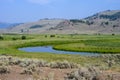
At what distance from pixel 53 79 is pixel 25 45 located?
73431 mm

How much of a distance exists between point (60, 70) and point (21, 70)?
3388mm

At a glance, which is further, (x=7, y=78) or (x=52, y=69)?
(x=52, y=69)

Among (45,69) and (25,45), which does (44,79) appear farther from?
(25,45)

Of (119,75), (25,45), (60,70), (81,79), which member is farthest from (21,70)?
(25,45)

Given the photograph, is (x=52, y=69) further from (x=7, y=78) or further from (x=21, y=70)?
(x=7, y=78)

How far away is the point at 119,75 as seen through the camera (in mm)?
25125

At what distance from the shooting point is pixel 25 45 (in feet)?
319

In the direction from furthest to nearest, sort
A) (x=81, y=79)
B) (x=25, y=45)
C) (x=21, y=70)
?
(x=25, y=45), (x=21, y=70), (x=81, y=79)

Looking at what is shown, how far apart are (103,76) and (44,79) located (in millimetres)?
4685

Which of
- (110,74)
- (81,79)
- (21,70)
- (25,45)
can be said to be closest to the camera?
(81,79)

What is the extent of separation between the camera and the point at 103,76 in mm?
24938

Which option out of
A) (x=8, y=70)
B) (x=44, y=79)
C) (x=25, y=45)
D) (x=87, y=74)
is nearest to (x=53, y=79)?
(x=44, y=79)

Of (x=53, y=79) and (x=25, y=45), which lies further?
(x=25, y=45)

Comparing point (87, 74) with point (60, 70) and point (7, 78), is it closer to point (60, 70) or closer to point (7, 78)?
point (60, 70)
